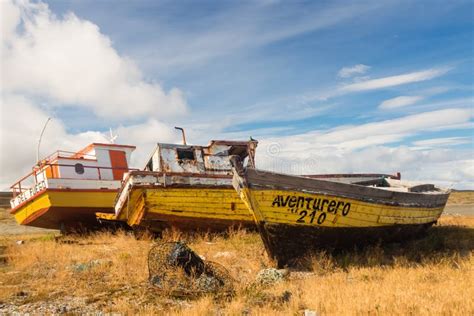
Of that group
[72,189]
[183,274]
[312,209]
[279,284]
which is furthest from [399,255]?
[72,189]

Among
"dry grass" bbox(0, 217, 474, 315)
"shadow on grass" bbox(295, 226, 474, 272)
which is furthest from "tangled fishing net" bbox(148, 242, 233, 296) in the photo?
"shadow on grass" bbox(295, 226, 474, 272)

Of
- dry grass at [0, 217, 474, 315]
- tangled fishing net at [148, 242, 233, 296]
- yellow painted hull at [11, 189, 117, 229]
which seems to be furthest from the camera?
Result: yellow painted hull at [11, 189, 117, 229]

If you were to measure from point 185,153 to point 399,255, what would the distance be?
814cm

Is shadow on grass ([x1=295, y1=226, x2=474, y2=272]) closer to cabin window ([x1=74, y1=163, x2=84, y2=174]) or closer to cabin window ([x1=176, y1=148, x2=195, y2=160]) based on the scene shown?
cabin window ([x1=176, y1=148, x2=195, y2=160])

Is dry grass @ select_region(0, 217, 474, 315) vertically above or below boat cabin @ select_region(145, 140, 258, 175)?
below

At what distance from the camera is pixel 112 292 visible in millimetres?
7156

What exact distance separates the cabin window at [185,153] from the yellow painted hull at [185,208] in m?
2.02

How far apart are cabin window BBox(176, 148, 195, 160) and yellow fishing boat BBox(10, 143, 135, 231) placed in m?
4.74

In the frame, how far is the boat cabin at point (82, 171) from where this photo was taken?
16.6m

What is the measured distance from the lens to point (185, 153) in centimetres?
1429

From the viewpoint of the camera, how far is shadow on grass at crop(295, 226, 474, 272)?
8.36 m

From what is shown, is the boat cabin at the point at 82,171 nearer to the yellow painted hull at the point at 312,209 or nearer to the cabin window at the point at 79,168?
the cabin window at the point at 79,168

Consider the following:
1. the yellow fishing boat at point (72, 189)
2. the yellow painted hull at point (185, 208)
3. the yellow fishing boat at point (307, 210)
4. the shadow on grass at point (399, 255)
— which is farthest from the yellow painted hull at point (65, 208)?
the shadow on grass at point (399, 255)

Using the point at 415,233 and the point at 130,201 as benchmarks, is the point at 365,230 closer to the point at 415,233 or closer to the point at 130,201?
the point at 415,233
